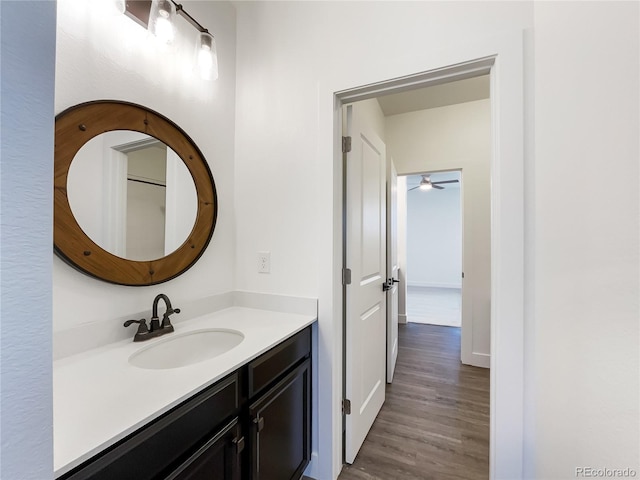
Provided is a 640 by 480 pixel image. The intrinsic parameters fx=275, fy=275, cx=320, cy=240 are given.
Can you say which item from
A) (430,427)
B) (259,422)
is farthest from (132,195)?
(430,427)

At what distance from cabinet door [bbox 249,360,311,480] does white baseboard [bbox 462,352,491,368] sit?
211cm

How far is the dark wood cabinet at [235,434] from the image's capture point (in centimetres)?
65

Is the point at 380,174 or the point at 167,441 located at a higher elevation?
the point at 380,174

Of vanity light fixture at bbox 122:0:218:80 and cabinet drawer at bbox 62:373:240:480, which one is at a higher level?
vanity light fixture at bbox 122:0:218:80

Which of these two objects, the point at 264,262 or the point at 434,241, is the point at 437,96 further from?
the point at 434,241

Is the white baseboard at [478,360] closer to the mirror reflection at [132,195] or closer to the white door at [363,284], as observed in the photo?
the white door at [363,284]

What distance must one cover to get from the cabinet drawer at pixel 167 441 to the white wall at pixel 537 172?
670 millimetres

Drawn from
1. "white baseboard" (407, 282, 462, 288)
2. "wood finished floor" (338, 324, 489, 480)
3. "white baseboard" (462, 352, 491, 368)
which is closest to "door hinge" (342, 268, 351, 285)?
"wood finished floor" (338, 324, 489, 480)

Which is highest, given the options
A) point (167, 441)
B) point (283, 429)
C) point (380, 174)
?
point (380, 174)

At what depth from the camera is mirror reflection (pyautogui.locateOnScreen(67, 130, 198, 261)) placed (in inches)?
41.1

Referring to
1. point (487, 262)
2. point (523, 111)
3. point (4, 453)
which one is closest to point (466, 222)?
point (487, 262)

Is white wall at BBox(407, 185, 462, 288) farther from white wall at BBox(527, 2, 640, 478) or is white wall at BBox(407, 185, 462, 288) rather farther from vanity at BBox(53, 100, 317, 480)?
vanity at BBox(53, 100, 317, 480)

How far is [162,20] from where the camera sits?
1.18m

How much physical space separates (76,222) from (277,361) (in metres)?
0.92
